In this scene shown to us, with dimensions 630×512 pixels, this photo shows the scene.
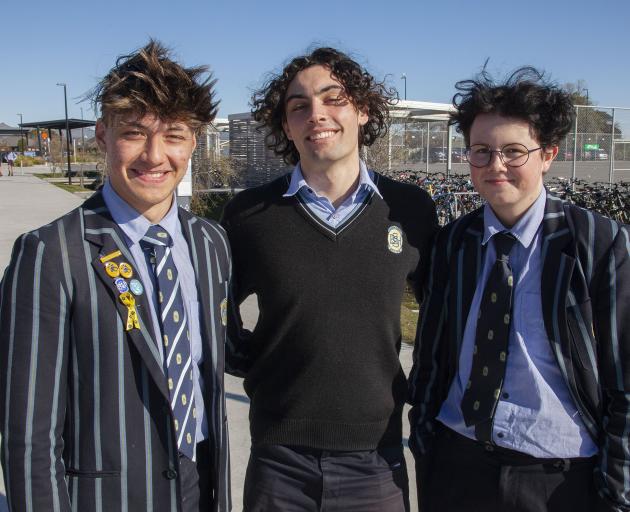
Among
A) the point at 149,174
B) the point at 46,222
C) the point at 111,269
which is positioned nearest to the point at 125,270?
the point at 111,269

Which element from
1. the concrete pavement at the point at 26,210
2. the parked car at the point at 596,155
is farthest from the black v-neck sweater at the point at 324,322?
the parked car at the point at 596,155

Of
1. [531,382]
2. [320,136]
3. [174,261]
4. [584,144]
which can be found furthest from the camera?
[584,144]

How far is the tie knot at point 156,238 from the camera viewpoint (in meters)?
1.93

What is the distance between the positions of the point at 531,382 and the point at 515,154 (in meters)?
0.76

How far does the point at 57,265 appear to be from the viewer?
169cm

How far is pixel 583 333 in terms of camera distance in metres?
2.04

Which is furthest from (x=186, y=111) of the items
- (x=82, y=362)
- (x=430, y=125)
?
(x=430, y=125)

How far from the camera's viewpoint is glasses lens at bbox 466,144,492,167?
225 cm

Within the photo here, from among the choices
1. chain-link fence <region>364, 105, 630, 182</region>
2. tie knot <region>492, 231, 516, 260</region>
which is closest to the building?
chain-link fence <region>364, 105, 630, 182</region>

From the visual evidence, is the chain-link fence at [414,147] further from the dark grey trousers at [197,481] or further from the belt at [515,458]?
the dark grey trousers at [197,481]

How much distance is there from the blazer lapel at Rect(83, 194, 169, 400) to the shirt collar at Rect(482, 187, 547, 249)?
1174 millimetres

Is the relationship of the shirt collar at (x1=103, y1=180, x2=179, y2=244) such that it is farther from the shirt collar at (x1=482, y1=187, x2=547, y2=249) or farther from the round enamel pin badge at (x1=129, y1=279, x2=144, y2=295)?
the shirt collar at (x1=482, y1=187, x2=547, y2=249)

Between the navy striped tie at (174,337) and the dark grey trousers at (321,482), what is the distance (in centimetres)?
46

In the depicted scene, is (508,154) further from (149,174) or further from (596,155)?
(596,155)
